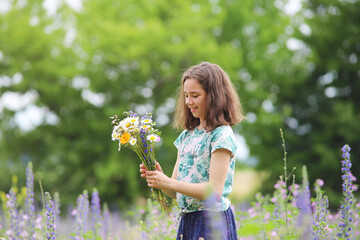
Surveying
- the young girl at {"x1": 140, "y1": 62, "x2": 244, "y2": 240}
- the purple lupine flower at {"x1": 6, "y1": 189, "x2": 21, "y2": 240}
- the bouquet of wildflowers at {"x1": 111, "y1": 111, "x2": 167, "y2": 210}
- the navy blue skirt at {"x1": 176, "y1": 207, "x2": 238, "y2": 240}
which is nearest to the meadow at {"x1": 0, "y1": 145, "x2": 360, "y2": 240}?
the purple lupine flower at {"x1": 6, "y1": 189, "x2": 21, "y2": 240}

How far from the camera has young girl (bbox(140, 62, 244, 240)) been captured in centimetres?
242

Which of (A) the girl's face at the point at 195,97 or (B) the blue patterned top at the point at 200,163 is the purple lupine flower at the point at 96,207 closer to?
(B) the blue patterned top at the point at 200,163

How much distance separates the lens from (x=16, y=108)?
1473 centimetres

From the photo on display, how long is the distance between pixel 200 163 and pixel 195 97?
15.4 inches

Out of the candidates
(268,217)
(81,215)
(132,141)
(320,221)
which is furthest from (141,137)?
(268,217)

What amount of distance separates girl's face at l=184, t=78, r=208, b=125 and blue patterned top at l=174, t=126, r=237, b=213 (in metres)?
0.14

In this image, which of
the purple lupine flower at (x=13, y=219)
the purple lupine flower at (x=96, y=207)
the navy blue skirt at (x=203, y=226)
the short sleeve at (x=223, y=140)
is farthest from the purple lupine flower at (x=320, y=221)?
the purple lupine flower at (x=13, y=219)

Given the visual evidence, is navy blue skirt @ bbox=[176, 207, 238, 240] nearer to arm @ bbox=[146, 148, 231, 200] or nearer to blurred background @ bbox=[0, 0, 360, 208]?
arm @ bbox=[146, 148, 231, 200]

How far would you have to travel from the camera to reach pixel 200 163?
2.56 m

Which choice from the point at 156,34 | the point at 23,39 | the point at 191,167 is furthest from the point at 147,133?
the point at 23,39


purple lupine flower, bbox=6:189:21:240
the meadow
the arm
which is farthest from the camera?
purple lupine flower, bbox=6:189:21:240

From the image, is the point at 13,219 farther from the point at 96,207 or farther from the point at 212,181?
the point at 212,181

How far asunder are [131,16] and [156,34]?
1.89 metres

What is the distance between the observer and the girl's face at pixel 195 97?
2607 millimetres
